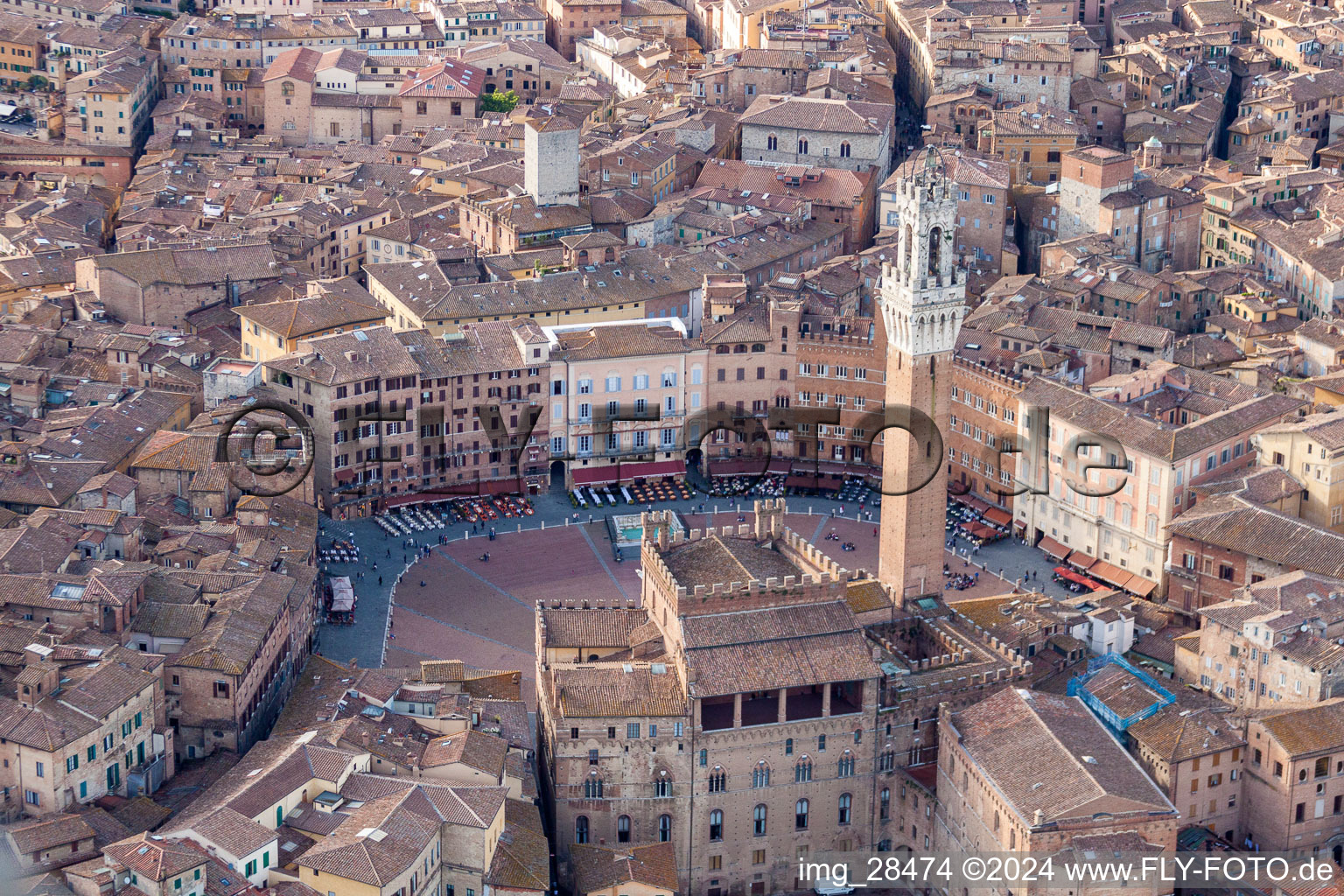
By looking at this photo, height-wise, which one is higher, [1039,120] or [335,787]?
[1039,120]

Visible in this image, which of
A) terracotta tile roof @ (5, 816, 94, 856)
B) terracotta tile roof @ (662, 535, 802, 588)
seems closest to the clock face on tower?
terracotta tile roof @ (662, 535, 802, 588)

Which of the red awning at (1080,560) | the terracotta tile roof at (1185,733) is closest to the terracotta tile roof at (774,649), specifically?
the terracotta tile roof at (1185,733)

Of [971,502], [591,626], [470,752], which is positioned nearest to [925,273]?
[591,626]

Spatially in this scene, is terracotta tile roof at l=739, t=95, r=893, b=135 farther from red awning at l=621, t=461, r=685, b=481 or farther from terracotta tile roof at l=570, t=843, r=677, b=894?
terracotta tile roof at l=570, t=843, r=677, b=894

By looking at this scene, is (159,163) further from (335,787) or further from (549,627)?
(335,787)

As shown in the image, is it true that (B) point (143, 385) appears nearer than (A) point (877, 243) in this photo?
Yes

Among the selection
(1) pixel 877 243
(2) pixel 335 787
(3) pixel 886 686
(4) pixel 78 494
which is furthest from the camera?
(1) pixel 877 243

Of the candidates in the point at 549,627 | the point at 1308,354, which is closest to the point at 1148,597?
the point at 1308,354
